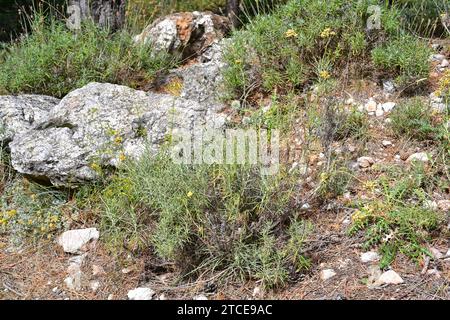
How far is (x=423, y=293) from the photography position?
9.58 ft

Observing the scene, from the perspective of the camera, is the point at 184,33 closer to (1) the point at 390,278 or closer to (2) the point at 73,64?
(2) the point at 73,64

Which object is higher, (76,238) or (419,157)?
(419,157)

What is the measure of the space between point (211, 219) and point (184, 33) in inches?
103

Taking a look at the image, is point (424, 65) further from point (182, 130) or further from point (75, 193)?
point (75, 193)

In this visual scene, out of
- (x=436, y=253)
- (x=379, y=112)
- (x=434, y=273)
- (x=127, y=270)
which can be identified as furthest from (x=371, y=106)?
(x=127, y=270)

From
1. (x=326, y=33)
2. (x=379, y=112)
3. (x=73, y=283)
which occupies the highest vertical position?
(x=326, y=33)

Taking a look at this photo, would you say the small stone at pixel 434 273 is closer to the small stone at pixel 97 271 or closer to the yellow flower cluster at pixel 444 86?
the yellow flower cluster at pixel 444 86

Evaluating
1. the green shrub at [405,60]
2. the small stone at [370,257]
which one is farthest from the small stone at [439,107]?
the small stone at [370,257]

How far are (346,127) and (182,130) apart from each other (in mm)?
1150

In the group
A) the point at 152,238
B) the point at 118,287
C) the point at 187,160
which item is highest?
the point at 187,160

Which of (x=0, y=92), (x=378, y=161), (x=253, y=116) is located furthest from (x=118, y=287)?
(x=0, y=92)

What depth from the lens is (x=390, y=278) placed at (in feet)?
9.82

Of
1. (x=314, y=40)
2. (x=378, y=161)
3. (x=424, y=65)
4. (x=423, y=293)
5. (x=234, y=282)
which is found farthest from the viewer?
A: (x=314, y=40)

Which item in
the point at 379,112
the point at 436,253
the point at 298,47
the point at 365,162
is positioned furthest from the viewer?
the point at 298,47
